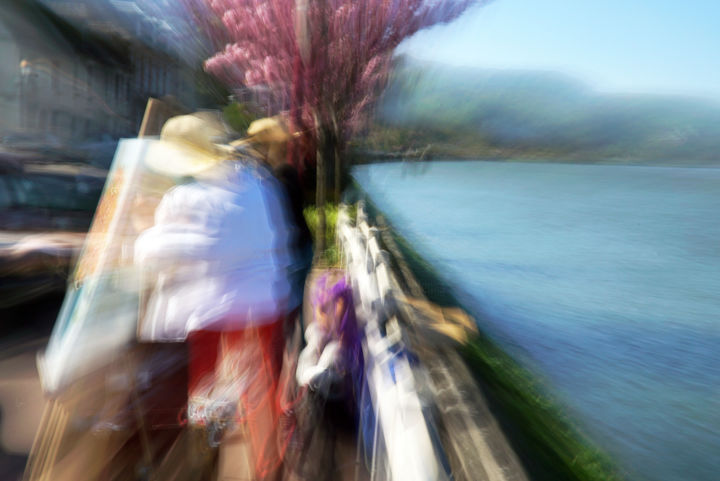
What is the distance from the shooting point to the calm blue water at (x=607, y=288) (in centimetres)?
465

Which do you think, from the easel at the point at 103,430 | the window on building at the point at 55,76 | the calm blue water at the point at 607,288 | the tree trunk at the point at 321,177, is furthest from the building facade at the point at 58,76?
the easel at the point at 103,430

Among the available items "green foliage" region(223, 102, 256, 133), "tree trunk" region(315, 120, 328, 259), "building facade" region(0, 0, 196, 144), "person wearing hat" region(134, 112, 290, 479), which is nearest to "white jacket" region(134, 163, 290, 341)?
"person wearing hat" region(134, 112, 290, 479)

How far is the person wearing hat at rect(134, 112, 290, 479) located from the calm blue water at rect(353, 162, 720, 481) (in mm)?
1660

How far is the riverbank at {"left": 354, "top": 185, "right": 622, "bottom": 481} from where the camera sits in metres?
2.88

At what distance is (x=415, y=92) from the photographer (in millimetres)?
2682

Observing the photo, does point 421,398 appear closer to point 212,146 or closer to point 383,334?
point 383,334

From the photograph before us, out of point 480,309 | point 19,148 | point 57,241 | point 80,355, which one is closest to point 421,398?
point 80,355

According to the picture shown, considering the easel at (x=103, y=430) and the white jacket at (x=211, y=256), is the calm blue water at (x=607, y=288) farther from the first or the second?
the easel at (x=103, y=430)

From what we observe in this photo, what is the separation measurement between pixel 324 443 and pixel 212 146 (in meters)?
1.51

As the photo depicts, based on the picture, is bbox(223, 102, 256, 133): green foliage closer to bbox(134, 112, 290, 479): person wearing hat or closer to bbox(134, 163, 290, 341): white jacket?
bbox(134, 112, 290, 479): person wearing hat

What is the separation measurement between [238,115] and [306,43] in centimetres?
57

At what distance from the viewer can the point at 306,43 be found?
8.04ft

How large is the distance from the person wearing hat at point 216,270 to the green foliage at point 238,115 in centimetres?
83

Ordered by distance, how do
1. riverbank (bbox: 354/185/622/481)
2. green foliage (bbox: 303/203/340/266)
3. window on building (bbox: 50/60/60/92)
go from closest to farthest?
riverbank (bbox: 354/185/622/481), green foliage (bbox: 303/203/340/266), window on building (bbox: 50/60/60/92)
